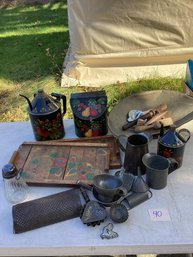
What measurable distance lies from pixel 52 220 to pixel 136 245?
0.85ft

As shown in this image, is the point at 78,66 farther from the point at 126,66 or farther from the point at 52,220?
the point at 52,220

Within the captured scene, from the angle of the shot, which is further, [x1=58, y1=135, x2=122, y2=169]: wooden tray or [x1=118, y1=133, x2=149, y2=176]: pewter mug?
[x1=58, y1=135, x2=122, y2=169]: wooden tray

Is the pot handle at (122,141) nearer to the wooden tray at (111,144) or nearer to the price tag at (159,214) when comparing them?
the wooden tray at (111,144)

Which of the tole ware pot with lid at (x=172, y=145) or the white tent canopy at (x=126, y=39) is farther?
the white tent canopy at (x=126, y=39)

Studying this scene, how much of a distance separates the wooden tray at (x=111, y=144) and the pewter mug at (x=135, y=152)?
54mm

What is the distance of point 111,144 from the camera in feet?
4.09

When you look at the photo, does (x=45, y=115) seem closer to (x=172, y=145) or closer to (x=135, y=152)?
(x=135, y=152)

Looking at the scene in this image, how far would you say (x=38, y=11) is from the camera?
5.60 m

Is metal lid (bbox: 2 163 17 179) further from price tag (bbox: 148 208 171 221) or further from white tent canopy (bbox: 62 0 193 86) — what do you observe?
white tent canopy (bbox: 62 0 193 86)

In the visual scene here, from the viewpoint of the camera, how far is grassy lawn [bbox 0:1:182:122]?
8.87ft

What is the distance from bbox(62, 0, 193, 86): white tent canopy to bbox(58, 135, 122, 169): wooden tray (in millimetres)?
1717

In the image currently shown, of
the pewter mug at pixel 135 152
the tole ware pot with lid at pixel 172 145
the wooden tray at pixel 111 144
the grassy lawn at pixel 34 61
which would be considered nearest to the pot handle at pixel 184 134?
the tole ware pot with lid at pixel 172 145

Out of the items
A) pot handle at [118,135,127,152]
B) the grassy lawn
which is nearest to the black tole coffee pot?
pot handle at [118,135,127,152]

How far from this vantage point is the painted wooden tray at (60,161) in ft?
3.49
